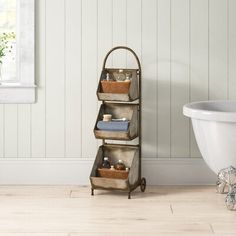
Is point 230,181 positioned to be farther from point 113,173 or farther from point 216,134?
point 113,173

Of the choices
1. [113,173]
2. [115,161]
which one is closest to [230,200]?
[113,173]

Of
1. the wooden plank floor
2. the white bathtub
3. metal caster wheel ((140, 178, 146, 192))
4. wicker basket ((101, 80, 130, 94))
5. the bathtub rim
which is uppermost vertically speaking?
wicker basket ((101, 80, 130, 94))

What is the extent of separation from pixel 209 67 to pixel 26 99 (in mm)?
1379

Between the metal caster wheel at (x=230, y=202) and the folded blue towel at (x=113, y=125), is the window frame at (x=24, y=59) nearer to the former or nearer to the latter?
the folded blue towel at (x=113, y=125)

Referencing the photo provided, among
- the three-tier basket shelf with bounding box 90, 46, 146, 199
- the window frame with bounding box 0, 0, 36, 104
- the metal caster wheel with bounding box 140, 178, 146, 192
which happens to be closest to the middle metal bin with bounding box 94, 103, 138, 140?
the three-tier basket shelf with bounding box 90, 46, 146, 199

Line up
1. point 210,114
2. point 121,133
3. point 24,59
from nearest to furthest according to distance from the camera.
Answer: point 210,114 < point 121,133 < point 24,59

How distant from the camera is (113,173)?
15.3 feet

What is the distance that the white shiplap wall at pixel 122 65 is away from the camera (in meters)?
4.91

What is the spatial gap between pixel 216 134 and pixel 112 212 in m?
0.83

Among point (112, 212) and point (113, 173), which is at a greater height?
point (113, 173)

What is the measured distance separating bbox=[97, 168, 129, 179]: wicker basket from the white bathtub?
0.57 metres

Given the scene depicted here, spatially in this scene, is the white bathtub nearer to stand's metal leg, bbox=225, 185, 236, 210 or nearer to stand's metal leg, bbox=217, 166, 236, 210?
stand's metal leg, bbox=217, 166, 236, 210

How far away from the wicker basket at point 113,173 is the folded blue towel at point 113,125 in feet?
0.98

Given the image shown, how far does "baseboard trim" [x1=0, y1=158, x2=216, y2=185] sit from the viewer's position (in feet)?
16.4
